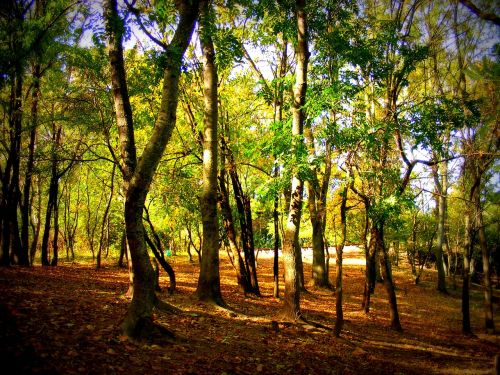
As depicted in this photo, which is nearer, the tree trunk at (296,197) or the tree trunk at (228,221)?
the tree trunk at (296,197)

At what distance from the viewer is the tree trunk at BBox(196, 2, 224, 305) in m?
10.0

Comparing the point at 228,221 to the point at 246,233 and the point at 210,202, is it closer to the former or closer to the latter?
the point at 246,233

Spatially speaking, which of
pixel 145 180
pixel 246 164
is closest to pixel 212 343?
pixel 145 180

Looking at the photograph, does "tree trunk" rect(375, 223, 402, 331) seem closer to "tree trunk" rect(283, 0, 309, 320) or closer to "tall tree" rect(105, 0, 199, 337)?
"tree trunk" rect(283, 0, 309, 320)

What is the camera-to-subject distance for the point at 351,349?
8211mm

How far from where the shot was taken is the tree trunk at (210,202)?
1000 centimetres

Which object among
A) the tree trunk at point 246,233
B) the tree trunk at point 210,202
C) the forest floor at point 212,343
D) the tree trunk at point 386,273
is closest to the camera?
the forest floor at point 212,343

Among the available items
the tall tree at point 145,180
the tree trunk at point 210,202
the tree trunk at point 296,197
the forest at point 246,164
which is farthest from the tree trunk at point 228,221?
the tall tree at point 145,180

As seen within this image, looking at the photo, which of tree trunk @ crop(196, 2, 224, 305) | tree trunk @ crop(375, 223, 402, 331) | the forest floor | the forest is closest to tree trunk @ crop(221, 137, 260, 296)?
the forest

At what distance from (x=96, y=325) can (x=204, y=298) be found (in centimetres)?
443

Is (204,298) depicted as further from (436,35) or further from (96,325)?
(436,35)

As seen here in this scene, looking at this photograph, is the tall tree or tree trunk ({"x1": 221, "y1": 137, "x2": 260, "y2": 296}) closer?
the tall tree

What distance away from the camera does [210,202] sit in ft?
33.5

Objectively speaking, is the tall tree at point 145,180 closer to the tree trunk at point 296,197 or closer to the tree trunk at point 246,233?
the tree trunk at point 296,197
